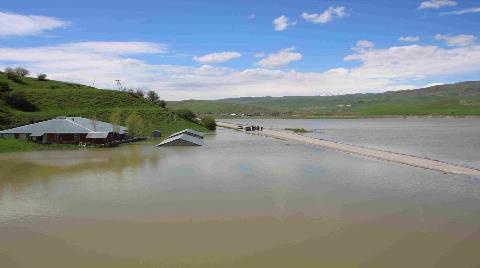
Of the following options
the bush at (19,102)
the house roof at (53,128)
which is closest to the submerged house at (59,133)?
the house roof at (53,128)

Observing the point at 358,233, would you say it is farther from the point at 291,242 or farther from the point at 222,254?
the point at 222,254

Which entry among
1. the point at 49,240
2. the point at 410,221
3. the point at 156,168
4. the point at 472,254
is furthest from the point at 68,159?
the point at 472,254

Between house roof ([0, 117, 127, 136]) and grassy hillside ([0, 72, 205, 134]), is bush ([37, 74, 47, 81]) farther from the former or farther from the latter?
house roof ([0, 117, 127, 136])

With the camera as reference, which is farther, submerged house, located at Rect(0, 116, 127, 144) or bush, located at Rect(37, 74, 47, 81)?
bush, located at Rect(37, 74, 47, 81)

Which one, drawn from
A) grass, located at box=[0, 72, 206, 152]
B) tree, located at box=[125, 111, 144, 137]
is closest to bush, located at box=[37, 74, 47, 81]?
grass, located at box=[0, 72, 206, 152]

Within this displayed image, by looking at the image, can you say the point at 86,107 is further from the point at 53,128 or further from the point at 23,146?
the point at 23,146

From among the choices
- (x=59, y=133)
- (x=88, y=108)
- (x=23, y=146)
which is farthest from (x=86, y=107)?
(x=23, y=146)
